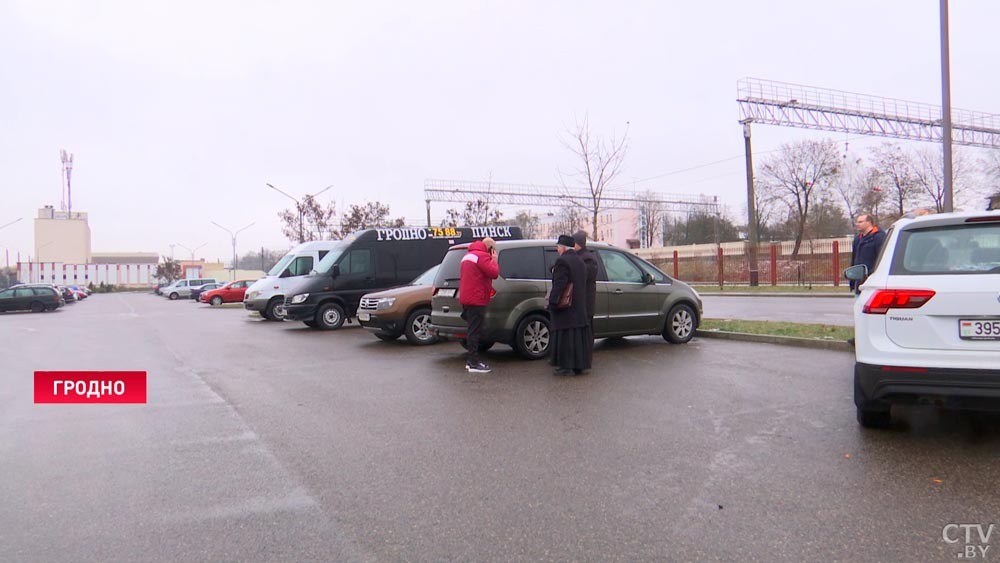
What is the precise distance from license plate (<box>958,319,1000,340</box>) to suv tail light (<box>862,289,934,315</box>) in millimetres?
A: 267

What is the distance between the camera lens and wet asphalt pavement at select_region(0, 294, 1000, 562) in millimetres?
3459

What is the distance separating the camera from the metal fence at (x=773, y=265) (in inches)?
1193

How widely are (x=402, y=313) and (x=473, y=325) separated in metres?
3.77

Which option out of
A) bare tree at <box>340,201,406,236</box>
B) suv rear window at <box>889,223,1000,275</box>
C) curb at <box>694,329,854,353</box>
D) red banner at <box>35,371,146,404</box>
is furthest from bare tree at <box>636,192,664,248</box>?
suv rear window at <box>889,223,1000,275</box>

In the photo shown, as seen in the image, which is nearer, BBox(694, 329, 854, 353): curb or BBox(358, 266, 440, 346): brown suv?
BBox(694, 329, 854, 353): curb

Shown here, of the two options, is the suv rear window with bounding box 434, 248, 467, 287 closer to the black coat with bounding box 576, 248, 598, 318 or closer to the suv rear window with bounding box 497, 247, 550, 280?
the suv rear window with bounding box 497, 247, 550, 280

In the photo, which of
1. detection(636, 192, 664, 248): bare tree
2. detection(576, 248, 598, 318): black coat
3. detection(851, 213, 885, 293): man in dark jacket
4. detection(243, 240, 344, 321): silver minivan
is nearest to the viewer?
detection(576, 248, 598, 318): black coat

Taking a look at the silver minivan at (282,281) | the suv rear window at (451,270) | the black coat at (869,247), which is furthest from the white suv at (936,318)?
the silver minivan at (282,281)

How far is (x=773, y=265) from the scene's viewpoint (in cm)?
3192

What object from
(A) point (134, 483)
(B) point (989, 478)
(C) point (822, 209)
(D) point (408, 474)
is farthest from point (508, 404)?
(C) point (822, 209)

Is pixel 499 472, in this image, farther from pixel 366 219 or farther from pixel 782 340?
pixel 366 219

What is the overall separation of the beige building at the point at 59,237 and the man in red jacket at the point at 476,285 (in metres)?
139

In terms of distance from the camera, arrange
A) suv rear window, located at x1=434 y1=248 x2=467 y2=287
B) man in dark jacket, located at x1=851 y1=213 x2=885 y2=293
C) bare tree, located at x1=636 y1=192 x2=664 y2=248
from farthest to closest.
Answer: bare tree, located at x1=636 y1=192 x2=664 y2=248, suv rear window, located at x1=434 y1=248 x2=467 y2=287, man in dark jacket, located at x1=851 y1=213 x2=885 y2=293

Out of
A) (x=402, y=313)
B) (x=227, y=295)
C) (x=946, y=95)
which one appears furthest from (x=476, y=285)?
(x=227, y=295)
